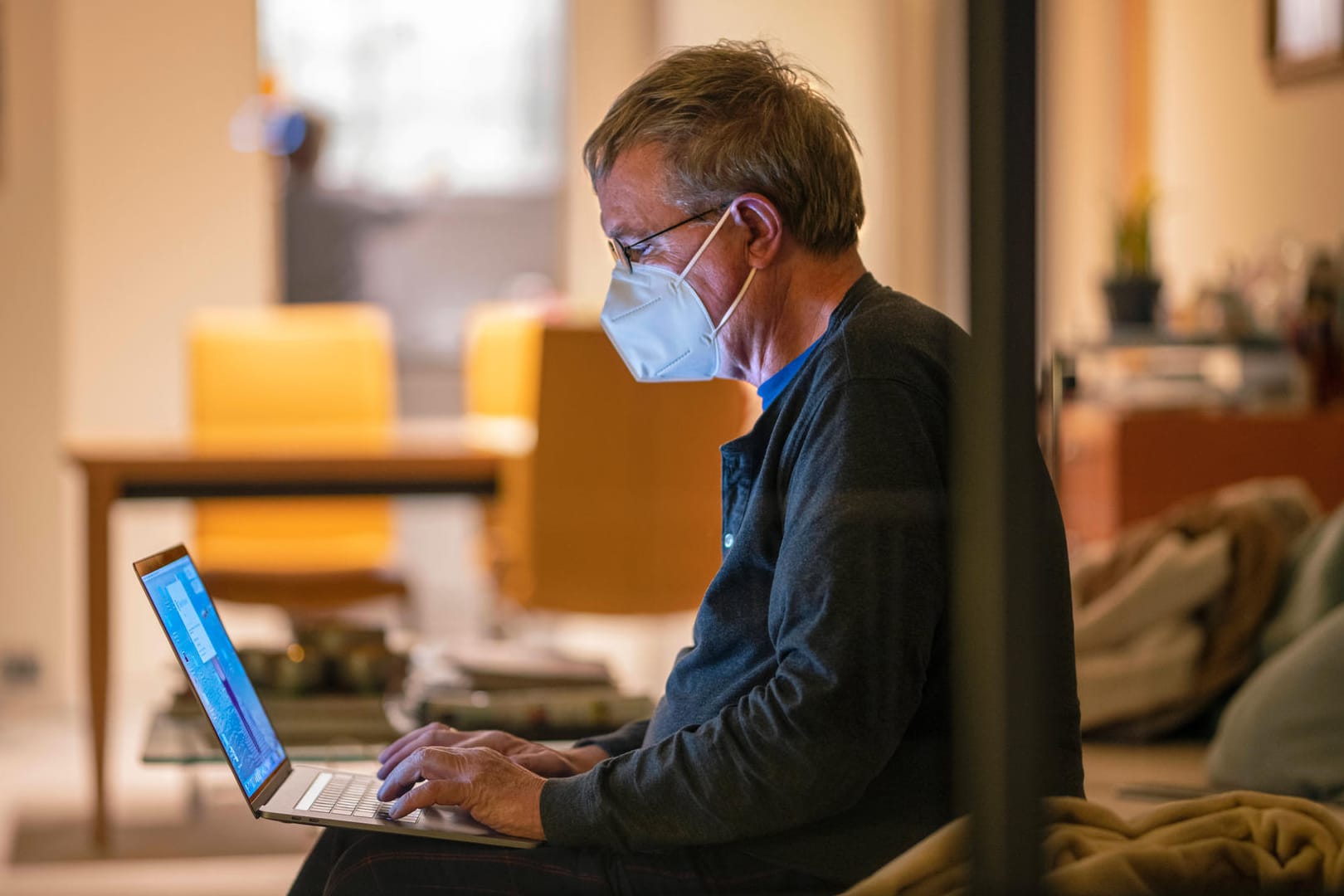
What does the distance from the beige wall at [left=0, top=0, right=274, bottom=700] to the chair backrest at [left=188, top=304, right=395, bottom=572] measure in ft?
1.47

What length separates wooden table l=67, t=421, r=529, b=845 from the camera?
9.57 feet

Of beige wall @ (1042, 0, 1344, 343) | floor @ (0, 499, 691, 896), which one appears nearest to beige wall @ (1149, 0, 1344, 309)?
beige wall @ (1042, 0, 1344, 343)

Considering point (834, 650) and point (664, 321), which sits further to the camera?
point (664, 321)

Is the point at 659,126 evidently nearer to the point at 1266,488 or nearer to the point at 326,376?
the point at 1266,488

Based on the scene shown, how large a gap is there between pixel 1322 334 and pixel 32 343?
10.1 ft

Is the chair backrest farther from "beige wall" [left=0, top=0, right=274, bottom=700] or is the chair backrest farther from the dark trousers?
the dark trousers

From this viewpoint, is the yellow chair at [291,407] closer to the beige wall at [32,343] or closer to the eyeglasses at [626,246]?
the beige wall at [32,343]

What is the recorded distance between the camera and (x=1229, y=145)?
407 cm

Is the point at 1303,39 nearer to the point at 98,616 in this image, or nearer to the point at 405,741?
the point at 98,616

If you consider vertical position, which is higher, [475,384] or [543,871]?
[475,384]

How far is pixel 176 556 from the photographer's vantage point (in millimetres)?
1253

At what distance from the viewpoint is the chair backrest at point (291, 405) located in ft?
12.5

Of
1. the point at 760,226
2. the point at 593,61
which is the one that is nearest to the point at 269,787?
the point at 760,226

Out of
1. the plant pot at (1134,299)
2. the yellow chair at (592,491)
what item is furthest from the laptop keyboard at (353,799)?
the plant pot at (1134,299)
